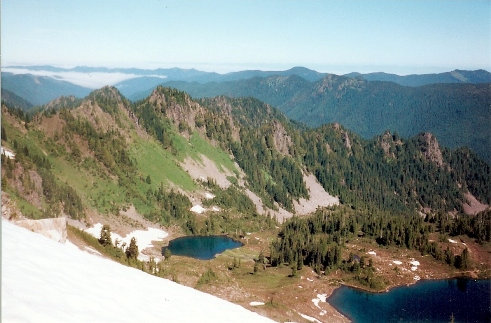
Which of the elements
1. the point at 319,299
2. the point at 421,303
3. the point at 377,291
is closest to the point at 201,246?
the point at 319,299

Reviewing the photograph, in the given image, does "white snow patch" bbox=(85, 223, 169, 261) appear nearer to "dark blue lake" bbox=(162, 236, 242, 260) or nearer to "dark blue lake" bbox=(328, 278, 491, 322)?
"dark blue lake" bbox=(162, 236, 242, 260)

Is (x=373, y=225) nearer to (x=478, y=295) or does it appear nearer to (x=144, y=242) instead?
(x=478, y=295)

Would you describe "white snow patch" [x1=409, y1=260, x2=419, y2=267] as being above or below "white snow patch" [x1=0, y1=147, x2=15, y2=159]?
below

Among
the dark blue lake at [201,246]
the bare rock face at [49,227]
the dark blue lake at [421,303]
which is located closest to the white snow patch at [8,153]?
the dark blue lake at [201,246]

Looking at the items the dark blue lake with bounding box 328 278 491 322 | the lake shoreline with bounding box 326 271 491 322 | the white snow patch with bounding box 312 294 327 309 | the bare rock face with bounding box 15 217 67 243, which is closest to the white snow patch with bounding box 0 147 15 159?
the white snow patch with bounding box 312 294 327 309

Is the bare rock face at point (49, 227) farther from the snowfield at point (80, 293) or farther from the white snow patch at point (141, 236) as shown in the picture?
the white snow patch at point (141, 236)

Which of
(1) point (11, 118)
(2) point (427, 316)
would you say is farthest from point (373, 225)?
(1) point (11, 118)
